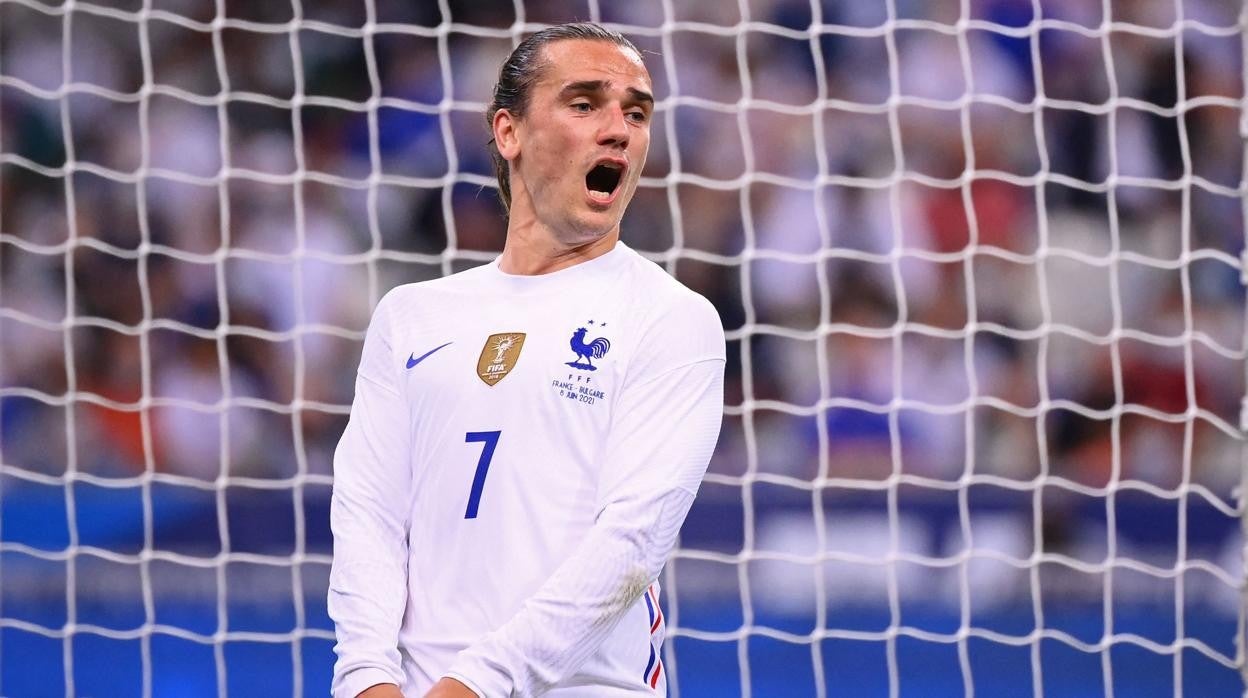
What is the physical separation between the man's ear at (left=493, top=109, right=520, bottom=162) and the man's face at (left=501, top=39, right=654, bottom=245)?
0.04 m

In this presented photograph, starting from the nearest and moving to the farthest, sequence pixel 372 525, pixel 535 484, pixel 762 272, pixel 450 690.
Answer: pixel 450 690 < pixel 535 484 < pixel 372 525 < pixel 762 272

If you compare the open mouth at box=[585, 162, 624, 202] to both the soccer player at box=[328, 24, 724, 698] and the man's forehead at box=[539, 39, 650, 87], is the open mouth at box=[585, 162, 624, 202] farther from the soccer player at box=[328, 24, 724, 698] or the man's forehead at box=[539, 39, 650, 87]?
the man's forehead at box=[539, 39, 650, 87]

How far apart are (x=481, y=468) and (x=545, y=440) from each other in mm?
90

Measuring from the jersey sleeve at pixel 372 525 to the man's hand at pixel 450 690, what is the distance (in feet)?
0.38

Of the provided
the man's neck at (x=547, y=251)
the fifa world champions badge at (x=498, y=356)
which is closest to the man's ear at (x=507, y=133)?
the man's neck at (x=547, y=251)

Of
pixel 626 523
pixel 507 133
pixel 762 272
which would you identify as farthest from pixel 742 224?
pixel 626 523

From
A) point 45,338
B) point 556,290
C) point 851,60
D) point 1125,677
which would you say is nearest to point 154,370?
point 45,338

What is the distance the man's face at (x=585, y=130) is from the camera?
1.87 metres

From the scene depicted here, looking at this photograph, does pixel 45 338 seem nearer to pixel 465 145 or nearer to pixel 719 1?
pixel 465 145

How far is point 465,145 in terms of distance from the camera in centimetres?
572

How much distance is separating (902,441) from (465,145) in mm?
2050

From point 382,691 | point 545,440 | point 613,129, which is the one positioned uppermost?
point 613,129

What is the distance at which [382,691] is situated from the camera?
67.9 inches

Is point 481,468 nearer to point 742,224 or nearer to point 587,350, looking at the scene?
point 587,350
